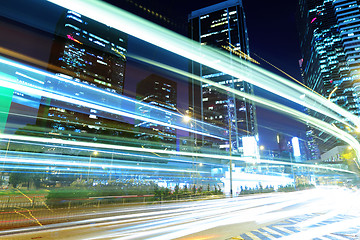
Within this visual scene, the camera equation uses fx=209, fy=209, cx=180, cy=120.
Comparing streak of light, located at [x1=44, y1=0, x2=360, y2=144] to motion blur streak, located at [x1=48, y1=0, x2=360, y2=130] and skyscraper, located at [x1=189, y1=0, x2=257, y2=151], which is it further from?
skyscraper, located at [x1=189, y1=0, x2=257, y2=151]

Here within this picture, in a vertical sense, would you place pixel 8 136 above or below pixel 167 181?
above

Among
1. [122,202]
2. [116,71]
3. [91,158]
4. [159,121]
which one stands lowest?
[122,202]

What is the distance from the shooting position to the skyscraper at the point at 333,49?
12719cm

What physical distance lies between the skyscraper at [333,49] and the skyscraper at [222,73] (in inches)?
1922

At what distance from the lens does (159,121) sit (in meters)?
18.1

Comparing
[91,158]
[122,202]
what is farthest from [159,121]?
[122,202]

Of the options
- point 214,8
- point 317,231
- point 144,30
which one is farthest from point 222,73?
point 317,231

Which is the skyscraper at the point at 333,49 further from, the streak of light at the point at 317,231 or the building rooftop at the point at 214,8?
the streak of light at the point at 317,231

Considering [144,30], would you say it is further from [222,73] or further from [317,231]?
[222,73]

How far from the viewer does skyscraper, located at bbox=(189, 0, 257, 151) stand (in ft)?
458

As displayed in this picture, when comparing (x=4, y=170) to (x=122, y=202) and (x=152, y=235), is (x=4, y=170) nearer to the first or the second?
(x=122, y=202)

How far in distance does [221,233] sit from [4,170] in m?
13.1

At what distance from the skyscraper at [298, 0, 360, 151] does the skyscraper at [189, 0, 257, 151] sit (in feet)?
160

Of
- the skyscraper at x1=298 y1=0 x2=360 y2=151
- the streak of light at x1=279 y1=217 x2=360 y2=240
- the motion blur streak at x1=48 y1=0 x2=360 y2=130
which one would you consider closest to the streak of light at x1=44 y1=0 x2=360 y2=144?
the motion blur streak at x1=48 y1=0 x2=360 y2=130
